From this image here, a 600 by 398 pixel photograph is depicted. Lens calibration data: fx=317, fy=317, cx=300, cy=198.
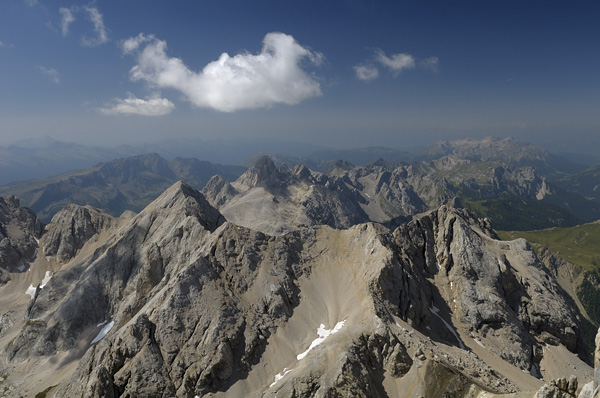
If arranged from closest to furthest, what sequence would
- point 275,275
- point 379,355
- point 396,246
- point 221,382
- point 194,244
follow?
1. point 379,355
2. point 221,382
3. point 275,275
4. point 396,246
5. point 194,244

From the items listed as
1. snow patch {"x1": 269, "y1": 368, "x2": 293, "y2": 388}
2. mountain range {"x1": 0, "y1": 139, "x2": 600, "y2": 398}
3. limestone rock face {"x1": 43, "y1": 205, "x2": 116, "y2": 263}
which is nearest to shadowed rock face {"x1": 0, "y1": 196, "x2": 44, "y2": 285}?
limestone rock face {"x1": 43, "y1": 205, "x2": 116, "y2": 263}

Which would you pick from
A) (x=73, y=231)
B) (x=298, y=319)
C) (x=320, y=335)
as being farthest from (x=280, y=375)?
(x=73, y=231)

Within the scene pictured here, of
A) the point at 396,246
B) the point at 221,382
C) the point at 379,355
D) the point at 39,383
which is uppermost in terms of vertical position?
the point at 396,246


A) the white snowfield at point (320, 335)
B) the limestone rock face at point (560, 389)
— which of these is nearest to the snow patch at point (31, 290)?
the white snowfield at point (320, 335)

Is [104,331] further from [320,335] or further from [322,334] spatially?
[322,334]

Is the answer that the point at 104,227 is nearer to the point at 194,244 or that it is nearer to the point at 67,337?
the point at 67,337

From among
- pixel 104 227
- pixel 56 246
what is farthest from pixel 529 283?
pixel 56 246

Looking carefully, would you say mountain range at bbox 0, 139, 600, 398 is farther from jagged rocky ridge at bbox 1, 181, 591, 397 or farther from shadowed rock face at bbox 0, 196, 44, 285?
shadowed rock face at bbox 0, 196, 44, 285
